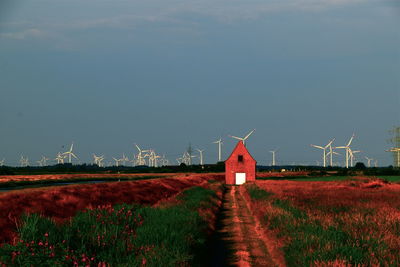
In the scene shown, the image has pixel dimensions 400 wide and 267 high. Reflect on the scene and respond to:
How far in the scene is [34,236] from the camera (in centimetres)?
1129

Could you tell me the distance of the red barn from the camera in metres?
82.0

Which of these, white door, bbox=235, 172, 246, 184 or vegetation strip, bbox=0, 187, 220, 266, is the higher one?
vegetation strip, bbox=0, 187, 220, 266

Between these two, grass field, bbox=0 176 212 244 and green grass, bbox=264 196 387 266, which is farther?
grass field, bbox=0 176 212 244

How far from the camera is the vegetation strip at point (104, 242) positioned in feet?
33.0

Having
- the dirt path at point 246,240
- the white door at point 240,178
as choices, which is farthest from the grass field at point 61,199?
the white door at point 240,178

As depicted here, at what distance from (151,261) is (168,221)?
20.3 ft

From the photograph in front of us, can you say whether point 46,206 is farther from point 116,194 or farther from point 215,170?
point 215,170

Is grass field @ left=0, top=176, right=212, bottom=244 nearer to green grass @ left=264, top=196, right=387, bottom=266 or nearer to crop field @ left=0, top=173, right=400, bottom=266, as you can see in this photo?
crop field @ left=0, top=173, right=400, bottom=266

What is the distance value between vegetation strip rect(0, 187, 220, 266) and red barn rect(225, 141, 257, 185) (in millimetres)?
65134

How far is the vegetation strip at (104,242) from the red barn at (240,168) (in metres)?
65.1

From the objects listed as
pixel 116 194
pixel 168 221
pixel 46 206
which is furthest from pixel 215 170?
pixel 168 221

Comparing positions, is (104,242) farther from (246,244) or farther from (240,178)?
(240,178)

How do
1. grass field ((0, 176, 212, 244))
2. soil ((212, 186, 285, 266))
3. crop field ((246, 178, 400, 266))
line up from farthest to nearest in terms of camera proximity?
grass field ((0, 176, 212, 244)) < soil ((212, 186, 285, 266)) < crop field ((246, 178, 400, 266))

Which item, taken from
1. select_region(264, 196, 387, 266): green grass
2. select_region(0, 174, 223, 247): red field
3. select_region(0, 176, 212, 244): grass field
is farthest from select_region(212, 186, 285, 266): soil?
select_region(0, 176, 212, 244): grass field
